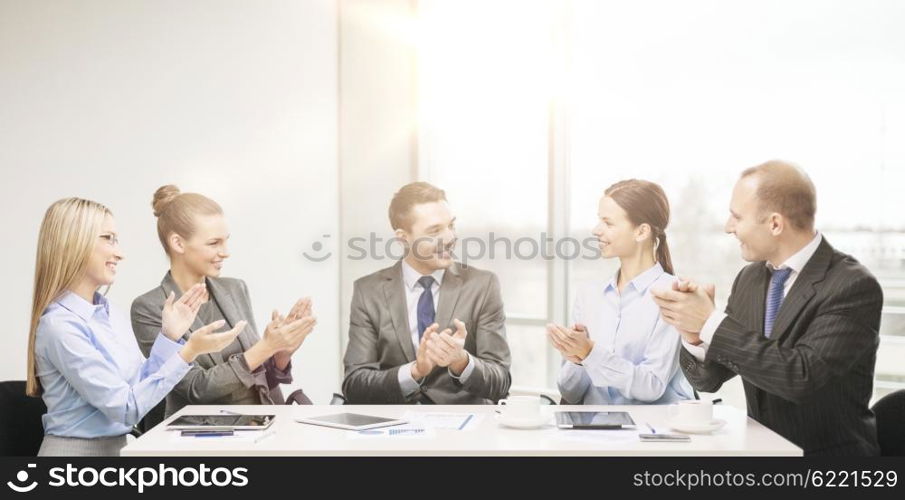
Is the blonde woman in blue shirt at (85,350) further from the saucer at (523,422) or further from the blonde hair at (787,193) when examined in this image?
the blonde hair at (787,193)

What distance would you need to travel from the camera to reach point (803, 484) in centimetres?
299

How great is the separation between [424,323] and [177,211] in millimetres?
1248

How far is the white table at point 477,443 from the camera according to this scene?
300cm

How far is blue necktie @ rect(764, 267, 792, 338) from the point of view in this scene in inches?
146

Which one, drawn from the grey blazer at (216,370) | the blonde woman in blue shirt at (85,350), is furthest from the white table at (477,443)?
the grey blazer at (216,370)

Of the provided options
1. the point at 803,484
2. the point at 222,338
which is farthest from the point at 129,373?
the point at 803,484

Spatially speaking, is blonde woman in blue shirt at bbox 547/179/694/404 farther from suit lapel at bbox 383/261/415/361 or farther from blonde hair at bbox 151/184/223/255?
blonde hair at bbox 151/184/223/255

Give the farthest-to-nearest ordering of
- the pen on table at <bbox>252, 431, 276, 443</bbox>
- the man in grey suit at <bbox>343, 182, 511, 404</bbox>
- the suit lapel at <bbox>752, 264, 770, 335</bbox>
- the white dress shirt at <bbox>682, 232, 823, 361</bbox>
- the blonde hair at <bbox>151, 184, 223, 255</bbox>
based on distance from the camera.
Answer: the blonde hair at <bbox>151, 184, 223, 255</bbox> → the man in grey suit at <bbox>343, 182, 511, 404</bbox> → the suit lapel at <bbox>752, 264, 770, 335</bbox> → the white dress shirt at <bbox>682, 232, 823, 361</bbox> → the pen on table at <bbox>252, 431, 276, 443</bbox>

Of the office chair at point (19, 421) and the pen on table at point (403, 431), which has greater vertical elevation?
Result: the pen on table at point (403, 431)

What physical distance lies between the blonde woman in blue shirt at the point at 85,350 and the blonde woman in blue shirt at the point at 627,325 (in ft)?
4.86

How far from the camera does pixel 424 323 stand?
Result: 455 cm

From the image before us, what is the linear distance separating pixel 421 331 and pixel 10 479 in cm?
190

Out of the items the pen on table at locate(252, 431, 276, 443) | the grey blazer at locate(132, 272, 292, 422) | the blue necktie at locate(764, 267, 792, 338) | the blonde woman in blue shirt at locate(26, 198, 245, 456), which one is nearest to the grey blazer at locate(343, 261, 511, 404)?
the grey blazer at locate(132, 272, 292, 422)

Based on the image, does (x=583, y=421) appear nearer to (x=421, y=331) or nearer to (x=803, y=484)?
(x=803, y=484)
